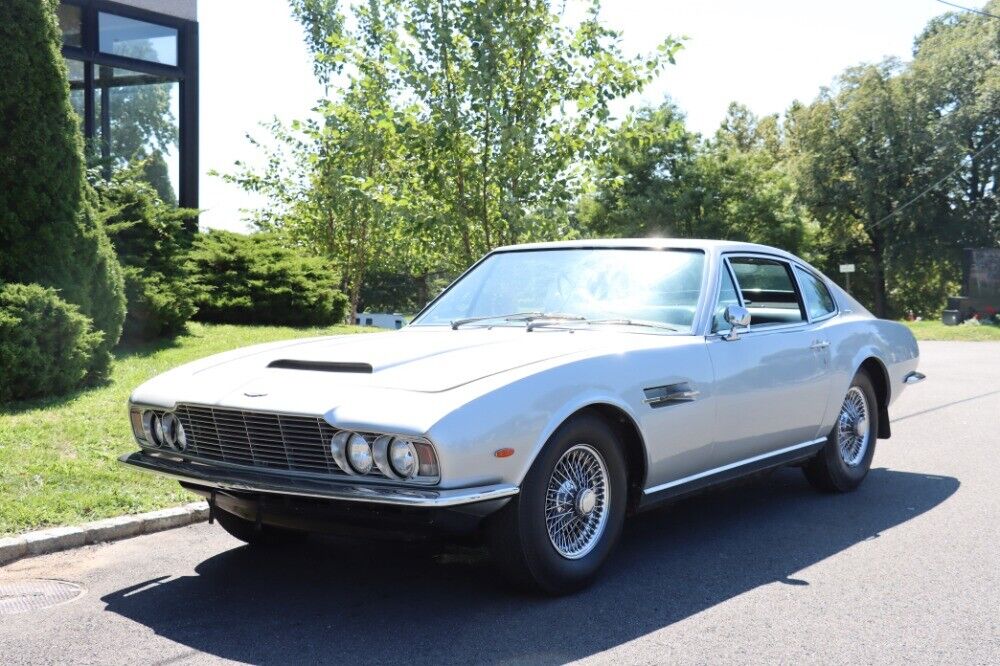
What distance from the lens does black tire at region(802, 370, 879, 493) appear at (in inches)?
269

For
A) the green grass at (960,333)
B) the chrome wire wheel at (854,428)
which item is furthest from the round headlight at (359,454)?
the green grass at (960,333)

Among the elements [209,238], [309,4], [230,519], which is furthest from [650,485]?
[309,4]

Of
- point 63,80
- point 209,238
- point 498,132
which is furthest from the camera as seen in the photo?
point 209,238

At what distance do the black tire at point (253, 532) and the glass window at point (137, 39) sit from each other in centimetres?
1162

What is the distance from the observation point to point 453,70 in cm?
1274

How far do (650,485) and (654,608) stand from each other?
71cm

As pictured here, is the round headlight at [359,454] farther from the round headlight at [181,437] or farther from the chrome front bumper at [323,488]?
the round headlight at [181,437]

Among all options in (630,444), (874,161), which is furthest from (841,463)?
(874,161)

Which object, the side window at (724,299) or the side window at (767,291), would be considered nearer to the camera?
the side window at (724,299)

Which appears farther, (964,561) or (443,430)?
(964,561)

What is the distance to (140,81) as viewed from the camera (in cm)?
1588

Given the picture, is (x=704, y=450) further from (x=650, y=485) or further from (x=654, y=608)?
(x=654, y=608)

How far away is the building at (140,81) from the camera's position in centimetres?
1499

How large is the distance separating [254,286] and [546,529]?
466 inches
